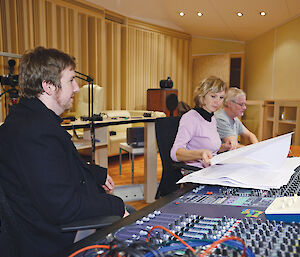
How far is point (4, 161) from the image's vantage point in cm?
101

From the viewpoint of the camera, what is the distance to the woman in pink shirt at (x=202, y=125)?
2035 millimetres

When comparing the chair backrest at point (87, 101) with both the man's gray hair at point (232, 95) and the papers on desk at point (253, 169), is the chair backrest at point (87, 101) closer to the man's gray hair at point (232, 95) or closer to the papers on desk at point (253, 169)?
the man's gray hair at point (232, 95)

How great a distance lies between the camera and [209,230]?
0.69 meters

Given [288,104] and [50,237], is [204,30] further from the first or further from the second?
[50,237]

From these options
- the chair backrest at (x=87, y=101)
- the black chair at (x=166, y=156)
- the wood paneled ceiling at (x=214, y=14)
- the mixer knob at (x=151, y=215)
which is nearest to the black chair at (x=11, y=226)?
the mixer knob at (x=151, y=215)

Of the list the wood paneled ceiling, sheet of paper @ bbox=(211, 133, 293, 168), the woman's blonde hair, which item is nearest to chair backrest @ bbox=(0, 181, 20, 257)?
sheet of paper @ bbox=(211, 133, 293, 168)

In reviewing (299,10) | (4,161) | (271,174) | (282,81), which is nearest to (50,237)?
(4,161)

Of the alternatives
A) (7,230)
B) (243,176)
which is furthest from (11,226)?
(243,176)

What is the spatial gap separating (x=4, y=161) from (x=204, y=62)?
24.7 feet

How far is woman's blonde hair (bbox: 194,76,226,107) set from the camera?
7.07ft

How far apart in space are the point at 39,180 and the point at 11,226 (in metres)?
0.21

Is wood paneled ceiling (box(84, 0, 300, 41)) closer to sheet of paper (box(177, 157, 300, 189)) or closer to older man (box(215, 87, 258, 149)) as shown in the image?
older man (box(215, 87, 258, 149))

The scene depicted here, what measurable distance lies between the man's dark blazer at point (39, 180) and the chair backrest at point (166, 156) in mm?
924

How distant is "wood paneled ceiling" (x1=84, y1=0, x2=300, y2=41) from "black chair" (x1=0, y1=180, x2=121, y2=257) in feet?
17.4
